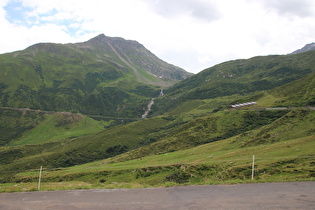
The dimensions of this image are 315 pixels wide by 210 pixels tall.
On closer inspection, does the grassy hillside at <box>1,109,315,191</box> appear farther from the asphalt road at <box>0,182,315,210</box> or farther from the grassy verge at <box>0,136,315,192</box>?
the asphalt road at <box>0,182,315,210</box>

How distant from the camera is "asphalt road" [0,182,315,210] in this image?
16.1 meters

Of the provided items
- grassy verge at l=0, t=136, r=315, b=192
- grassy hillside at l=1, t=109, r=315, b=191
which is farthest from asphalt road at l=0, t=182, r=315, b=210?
grassy hillside at l=1, t=109, r=315, b=191

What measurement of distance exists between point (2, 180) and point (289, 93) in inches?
7712

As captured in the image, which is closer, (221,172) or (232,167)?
(221,172)

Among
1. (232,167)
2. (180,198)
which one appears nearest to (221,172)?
(232,167)

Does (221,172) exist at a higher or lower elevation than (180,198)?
lower

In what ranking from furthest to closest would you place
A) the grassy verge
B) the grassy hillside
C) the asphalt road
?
the grassy hillside < the grassy verge < the asphalt road

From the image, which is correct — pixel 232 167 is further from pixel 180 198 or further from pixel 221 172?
pixel 180 198

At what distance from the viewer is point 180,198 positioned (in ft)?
58.2

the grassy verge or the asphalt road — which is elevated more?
the asphalt road

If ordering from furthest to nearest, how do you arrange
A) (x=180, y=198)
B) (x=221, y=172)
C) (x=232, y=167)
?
(x=232, y=167)
(x=221, y=172)
(x=180, y=198)

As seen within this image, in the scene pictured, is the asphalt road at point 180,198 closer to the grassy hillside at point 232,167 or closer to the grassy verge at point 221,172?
the grassy verge at point 221,172

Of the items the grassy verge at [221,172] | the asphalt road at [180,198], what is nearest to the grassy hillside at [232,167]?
the grassy verge at [221,172]

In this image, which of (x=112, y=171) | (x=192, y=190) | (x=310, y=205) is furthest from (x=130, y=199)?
(x=112, y=171)
